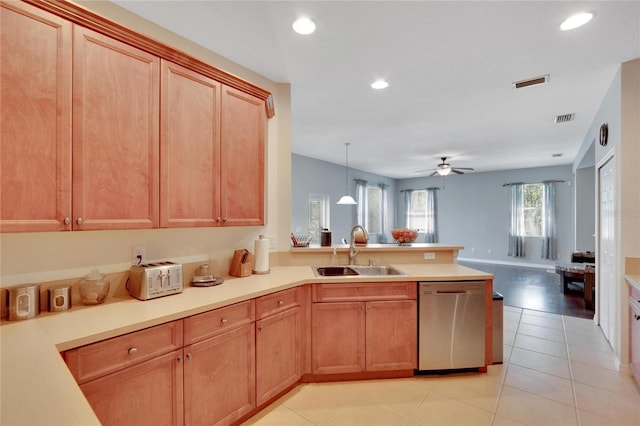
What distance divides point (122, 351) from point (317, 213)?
608 cm

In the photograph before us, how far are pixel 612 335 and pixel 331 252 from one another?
2.98 m

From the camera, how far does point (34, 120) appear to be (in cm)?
141

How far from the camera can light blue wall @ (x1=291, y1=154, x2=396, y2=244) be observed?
6.54m

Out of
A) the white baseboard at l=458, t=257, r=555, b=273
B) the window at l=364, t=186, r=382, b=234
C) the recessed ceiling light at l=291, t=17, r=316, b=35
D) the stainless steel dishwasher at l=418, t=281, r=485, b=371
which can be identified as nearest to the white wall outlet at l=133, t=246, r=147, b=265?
the recessed ceiling light at l=291, t=17, r=316, b=35

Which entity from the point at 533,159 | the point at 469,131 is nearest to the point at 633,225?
the point at 469,131

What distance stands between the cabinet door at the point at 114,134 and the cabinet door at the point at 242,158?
1.64ft

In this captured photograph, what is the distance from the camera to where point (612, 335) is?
3082 millimetres

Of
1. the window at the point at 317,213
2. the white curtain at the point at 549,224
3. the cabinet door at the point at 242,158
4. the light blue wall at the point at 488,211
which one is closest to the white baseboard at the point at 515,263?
the light blue wall at the point at 488,211

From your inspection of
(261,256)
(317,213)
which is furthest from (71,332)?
(317,213)

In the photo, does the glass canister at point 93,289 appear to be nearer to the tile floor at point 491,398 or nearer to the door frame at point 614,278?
the tile floor at point 491,398

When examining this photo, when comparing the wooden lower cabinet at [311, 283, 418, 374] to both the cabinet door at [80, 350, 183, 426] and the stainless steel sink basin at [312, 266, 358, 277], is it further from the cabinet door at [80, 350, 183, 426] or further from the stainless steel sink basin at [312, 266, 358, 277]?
the cabinet door at [80, 350, 183, 426]

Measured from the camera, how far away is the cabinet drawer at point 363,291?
250 centimetres

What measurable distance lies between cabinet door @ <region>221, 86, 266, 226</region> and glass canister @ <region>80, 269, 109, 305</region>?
32.3 inches

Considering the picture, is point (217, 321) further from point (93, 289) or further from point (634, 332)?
point (634, 332)
